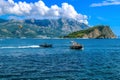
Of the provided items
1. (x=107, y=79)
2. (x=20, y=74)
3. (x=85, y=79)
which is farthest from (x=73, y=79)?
(x=20, y=74)

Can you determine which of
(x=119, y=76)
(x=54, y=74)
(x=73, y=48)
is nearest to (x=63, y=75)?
(x=54, y=74)

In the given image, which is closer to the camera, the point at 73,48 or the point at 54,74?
the point at 54,74

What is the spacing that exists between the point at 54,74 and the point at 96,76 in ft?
30.9

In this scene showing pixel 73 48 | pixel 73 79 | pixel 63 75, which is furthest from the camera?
pixel 73 48

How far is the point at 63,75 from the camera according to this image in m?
71.4

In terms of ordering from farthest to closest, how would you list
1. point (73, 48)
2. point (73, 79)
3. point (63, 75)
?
point (73, 48) → point (63, 75) → point (73, 79)

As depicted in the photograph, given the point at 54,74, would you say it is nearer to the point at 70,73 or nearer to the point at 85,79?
the point at 70,73

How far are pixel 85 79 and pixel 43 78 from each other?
8357 millimetres

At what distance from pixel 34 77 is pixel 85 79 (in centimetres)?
1047

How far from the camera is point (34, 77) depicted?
68.2 metres

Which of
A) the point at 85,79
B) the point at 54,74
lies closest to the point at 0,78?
the point at 54,74

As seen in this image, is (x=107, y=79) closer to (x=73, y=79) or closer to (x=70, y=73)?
(x=73, y=79)

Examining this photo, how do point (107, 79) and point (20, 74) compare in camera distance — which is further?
point (20, 74)

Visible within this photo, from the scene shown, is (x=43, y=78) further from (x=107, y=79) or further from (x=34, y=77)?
(x=107, y=79)
